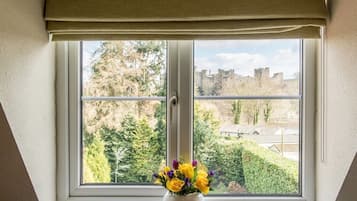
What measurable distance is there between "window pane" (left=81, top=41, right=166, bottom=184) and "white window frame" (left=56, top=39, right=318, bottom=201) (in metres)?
0.04

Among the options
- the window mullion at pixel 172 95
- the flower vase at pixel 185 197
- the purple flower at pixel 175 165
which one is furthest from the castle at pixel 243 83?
Result: the flower vase at pixel 185 197

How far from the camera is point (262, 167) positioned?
1892mm

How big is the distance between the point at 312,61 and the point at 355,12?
50 centimetres

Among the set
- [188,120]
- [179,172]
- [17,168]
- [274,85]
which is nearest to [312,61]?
[274,85]

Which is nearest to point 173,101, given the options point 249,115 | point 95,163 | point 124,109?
point 124,109

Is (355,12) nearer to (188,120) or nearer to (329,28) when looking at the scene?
(329,28)

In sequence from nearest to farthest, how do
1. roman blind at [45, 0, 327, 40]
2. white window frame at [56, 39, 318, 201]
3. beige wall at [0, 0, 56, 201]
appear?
1. beige wall at [0, 0, 56, 201]
2. roman blind at [45, 0, 327, 40]
3. white window frame at [56, 39, 318, 201]

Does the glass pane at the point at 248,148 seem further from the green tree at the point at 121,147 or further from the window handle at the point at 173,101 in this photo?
the green tree at the point at 121,147

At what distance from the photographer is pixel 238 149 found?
1895mm

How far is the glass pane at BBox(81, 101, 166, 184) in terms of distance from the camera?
74.8 inches

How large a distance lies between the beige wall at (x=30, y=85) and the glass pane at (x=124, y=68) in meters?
0.18

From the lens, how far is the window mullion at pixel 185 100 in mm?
1865

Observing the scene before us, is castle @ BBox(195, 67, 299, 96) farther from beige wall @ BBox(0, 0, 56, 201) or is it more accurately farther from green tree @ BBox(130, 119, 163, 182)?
beige wall @ BBox(0, 0, 56, 201)

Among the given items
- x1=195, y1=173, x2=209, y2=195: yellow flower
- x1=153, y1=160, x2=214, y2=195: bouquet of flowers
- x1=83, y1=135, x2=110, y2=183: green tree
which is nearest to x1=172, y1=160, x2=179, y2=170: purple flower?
x1=153, y1=160, x2=214, y2=195: bouquet of flowers
